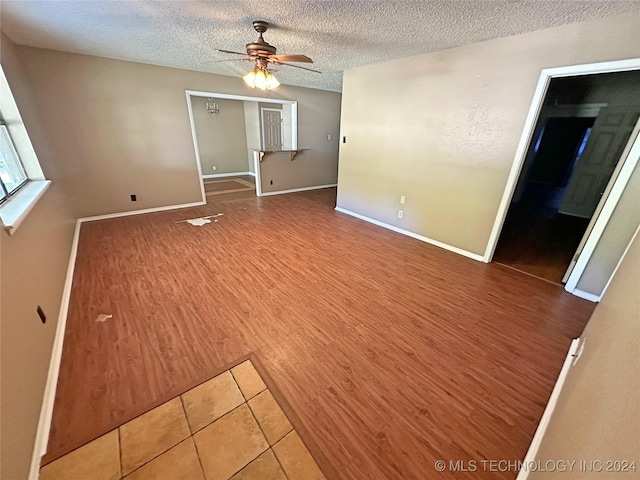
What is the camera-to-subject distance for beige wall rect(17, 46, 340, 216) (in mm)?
3523

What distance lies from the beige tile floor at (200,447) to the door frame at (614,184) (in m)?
3.03

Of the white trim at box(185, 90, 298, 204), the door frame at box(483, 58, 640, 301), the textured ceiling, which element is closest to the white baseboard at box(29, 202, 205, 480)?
the textured ceiling

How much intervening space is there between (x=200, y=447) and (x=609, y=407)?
1.61 m

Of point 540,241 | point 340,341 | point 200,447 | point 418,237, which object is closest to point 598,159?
point 540,241

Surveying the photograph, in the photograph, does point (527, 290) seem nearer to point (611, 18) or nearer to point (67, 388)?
point (611, 18)

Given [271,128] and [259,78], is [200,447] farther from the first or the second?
[271,128]

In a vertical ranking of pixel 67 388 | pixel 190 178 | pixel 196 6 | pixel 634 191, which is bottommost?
pixel 67 388

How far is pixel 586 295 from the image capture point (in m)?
2.54

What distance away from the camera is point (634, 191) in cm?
215

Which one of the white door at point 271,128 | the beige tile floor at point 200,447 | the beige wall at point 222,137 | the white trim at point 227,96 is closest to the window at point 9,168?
the beige tile floor at point 200,447

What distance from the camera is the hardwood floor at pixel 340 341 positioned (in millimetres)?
1389

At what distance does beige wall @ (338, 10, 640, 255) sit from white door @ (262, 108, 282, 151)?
9.25 ft

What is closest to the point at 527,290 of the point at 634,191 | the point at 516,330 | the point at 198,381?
the point at 516,330

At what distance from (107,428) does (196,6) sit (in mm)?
3017
